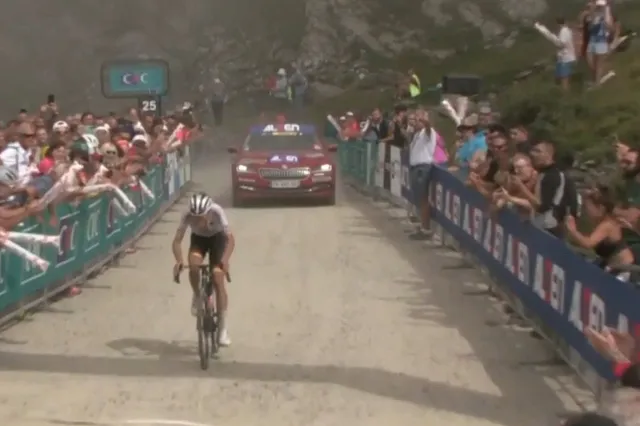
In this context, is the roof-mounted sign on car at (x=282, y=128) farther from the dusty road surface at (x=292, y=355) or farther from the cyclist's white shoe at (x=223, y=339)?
the cyclist's white shoe at (x=223, y=339)

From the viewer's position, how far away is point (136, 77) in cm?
3294

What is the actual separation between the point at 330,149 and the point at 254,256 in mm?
8410

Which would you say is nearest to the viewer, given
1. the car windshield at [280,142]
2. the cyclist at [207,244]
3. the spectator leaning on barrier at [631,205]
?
the spectator leaning on barrier at [631,205]

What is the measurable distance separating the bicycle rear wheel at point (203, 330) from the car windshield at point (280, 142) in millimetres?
15545

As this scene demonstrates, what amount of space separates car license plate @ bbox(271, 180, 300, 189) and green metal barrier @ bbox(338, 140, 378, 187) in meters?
2.95

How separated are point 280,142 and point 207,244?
15363 mm

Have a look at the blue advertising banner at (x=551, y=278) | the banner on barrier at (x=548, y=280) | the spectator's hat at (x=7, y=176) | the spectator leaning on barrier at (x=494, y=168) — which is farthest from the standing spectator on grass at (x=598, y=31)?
the spectator's hat at (x=7, y=176)

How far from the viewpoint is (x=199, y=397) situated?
9.64 m

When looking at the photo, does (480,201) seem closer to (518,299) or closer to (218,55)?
(518,299)

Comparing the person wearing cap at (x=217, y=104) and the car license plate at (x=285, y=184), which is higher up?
the person wearing cap at (x=217, y=104)

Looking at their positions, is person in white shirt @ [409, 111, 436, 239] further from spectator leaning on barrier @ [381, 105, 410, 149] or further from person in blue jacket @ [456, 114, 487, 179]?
spectator leaning on barrier @ [381, 105, 410, 149]

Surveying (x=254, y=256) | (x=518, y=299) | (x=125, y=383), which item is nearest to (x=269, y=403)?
(x=125, y=383)

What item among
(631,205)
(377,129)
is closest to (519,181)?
(631,205)

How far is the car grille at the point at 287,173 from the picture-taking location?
25234mm
